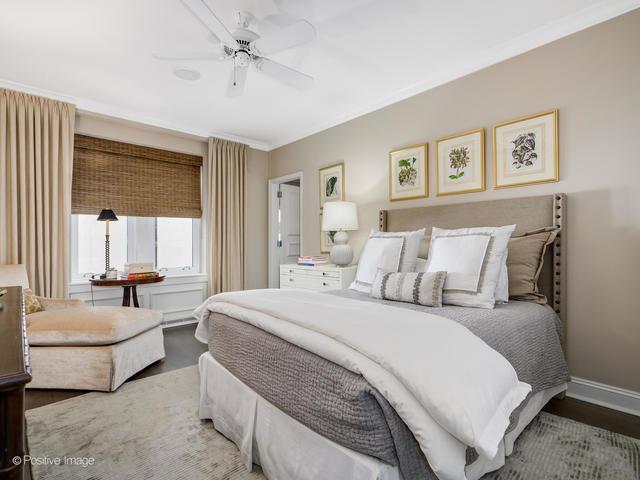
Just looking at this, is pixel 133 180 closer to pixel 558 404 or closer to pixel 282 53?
pixel 282 53

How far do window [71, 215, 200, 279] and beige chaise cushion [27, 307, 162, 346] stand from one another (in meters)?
1.28

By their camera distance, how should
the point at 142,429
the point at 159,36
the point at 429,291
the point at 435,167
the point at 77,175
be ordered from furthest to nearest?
1. the point at 77,175
2. the point at 435,167
3. the point at 159,36
4. the point at 429,291
5. the point at 142,429

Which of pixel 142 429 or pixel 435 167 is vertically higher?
pixel 435 167

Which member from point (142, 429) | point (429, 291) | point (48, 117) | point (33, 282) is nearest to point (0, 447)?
point (142, 429)

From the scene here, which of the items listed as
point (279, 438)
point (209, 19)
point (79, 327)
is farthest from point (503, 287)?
point (79, 327)

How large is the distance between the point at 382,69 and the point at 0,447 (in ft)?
10.2

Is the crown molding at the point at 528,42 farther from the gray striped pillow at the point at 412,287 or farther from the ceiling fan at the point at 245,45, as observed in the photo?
the gray striped pillow at the point at 412,287

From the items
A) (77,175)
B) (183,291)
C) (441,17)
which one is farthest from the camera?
(183,291)

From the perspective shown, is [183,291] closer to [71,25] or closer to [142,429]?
[142,429]

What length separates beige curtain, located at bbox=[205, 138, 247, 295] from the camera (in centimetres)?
438

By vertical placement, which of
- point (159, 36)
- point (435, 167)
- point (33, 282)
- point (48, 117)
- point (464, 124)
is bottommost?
point (33, 282)

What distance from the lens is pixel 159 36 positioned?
235 cm

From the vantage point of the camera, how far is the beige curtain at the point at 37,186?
10.0 ft

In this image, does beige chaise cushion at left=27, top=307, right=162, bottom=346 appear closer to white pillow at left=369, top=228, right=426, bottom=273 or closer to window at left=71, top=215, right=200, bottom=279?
window at left=71, top=215, right=200, bottom=279
